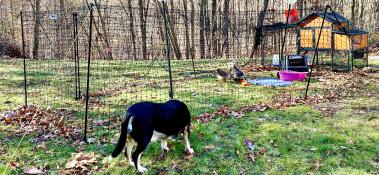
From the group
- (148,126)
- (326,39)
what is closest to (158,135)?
(148,126)

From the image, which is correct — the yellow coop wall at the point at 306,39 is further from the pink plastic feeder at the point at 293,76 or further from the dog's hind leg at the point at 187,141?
the dog's hind leg at the point at 187,141

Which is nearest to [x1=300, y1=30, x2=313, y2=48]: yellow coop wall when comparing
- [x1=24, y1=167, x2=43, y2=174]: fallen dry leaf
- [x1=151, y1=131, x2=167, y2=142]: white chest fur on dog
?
[x1=151, y1=131, x2=167, y2=142]: white chest fur on dog

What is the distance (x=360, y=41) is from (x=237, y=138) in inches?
386

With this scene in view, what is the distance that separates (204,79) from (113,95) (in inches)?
146

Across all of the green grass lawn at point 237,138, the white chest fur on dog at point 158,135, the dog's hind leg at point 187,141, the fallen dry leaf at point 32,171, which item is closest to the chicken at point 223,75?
the green grass lawn at point 237,138

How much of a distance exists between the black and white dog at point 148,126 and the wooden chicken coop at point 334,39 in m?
9.16

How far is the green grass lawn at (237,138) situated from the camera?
5062 mm

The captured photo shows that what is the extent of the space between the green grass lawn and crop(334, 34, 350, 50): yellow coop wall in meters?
3.35

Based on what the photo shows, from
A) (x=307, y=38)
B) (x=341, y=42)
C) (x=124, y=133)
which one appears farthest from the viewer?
(x=307, y=38)

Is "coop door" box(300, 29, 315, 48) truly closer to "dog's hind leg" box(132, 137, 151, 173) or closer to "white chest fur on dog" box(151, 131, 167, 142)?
"white chest fur on dog" box(151, 131, 167, 142)

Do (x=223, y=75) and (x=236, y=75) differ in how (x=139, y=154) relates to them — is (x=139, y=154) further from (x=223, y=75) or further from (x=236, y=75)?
(x=223, y=75)

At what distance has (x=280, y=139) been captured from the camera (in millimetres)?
5871

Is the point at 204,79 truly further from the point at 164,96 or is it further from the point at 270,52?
the point at 270,52

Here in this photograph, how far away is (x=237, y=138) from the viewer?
234 inches
